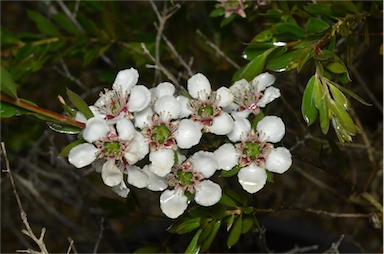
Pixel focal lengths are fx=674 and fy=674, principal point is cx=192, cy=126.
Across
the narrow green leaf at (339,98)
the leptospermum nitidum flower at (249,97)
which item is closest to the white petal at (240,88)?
the leptospermum nitidum flower at (249,97)

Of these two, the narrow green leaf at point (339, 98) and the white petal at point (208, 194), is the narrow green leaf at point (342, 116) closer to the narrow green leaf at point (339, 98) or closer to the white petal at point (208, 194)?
the narrow green leaf at point (339, 98)

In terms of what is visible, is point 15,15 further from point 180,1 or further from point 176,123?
point 176,123

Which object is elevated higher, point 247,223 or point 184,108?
point 184,108

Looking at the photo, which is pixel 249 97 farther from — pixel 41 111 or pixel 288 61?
pixel 41 111

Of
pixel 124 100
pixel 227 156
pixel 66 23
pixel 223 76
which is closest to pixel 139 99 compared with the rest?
pixel 124 100

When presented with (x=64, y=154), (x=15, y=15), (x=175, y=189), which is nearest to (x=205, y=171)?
(x=175, y=189)

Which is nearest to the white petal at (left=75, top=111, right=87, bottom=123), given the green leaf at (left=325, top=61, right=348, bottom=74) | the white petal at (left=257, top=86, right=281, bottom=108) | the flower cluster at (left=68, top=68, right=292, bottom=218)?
the flower cluster at (left=68, top=68, right=292, bottom=218)

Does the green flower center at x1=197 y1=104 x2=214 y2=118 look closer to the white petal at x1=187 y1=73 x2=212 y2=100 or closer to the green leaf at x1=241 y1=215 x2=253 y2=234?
the white petal at x1=187 y1=73 x2=212 y2=100

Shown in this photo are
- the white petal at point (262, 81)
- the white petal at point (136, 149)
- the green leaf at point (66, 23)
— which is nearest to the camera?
the white petal at point (136, 149)
